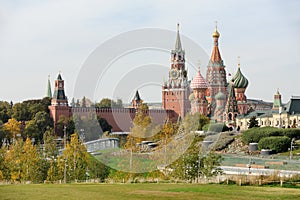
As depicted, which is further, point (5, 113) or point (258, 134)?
point (5, 113)

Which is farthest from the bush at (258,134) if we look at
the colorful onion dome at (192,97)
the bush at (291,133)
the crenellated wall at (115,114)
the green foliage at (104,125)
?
the colorful onion dome at (192,97)

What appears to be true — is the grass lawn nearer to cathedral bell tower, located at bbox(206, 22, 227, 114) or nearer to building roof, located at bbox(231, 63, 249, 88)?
cathedral bell tower, located at bbox(206, 22, 227, 114)

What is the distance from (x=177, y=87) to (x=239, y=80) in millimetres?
9711

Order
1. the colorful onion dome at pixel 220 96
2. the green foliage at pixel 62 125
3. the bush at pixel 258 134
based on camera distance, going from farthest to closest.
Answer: the colorful onion dome at pixel 220 96 < the green foliage at pixel 62 125 < the bush at pixel 258 134

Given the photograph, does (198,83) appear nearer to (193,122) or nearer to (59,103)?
(59,103)

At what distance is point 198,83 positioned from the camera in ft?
241

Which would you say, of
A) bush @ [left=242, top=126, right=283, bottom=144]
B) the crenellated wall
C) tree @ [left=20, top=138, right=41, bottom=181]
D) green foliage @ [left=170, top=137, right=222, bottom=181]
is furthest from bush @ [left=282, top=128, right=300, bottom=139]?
tree @ [left=20, top=138, right=41, bottom=181]

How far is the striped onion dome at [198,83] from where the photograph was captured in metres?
72.9

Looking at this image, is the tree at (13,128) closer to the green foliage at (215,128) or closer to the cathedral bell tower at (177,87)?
the green foliage at (215,128)

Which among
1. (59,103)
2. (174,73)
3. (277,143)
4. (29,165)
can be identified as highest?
(174,73)

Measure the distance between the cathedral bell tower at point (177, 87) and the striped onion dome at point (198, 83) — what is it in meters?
2.98

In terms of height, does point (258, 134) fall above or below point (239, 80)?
below

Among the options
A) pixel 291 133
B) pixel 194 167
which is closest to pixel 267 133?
pixel 291 133

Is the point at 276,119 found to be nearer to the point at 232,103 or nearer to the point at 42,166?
the point at 232,103
